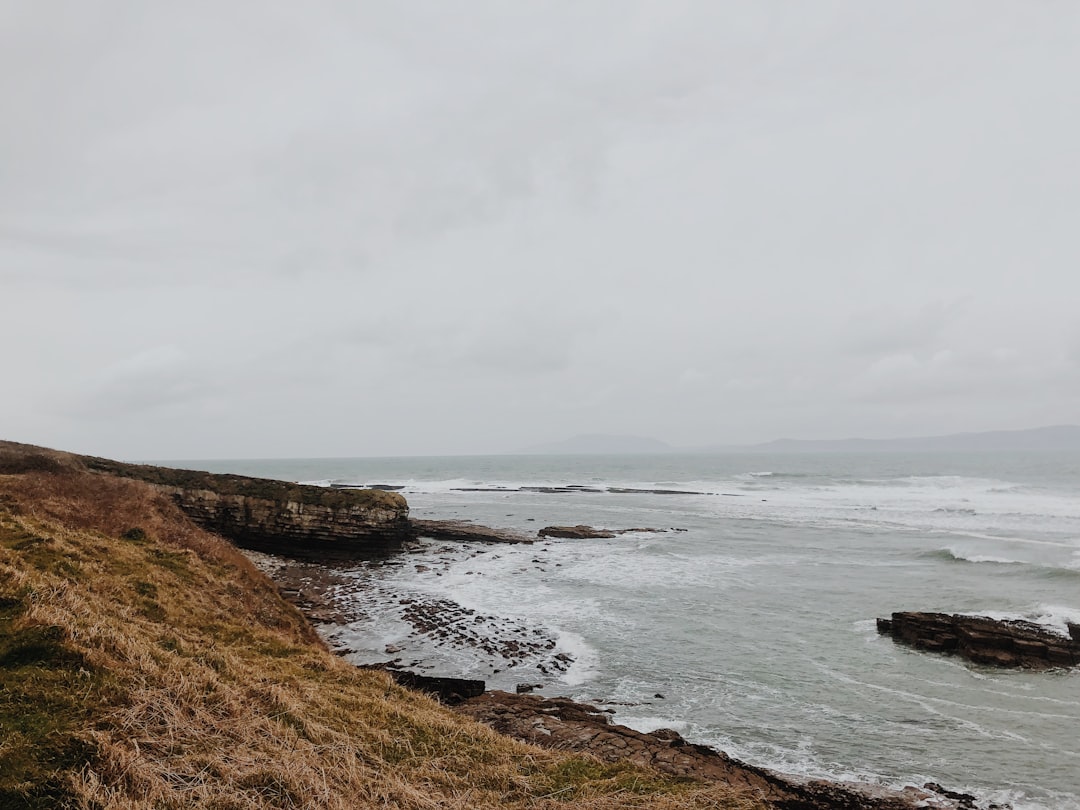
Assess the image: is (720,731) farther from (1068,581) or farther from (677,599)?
(1068,581)

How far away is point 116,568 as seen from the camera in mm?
13859

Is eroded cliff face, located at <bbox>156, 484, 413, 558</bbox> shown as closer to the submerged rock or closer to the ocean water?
the ocean water

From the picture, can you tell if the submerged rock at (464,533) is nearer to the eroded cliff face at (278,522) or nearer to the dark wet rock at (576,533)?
the dark wet rock at (576,533)

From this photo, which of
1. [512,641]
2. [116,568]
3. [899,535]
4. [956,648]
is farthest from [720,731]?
[899,535]

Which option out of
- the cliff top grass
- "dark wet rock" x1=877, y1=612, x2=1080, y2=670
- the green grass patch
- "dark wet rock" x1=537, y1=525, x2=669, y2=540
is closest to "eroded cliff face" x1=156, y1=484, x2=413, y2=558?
the cliff top grass

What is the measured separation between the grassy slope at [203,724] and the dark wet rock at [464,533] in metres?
33.5

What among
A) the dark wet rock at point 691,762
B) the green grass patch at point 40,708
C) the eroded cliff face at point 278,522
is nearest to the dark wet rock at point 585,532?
the eroded cliff face at point 278,522

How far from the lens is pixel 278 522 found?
3834cm

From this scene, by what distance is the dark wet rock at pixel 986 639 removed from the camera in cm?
1955

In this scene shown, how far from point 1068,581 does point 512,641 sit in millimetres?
30401

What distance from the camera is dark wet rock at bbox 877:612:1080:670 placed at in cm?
1955

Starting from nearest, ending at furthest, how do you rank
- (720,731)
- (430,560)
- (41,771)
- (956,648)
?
(41,771)
(720,731)
(956,648)
(430,560)

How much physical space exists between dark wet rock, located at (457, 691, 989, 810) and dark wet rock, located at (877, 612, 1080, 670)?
36.0 ft

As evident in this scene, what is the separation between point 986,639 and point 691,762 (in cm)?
1592
